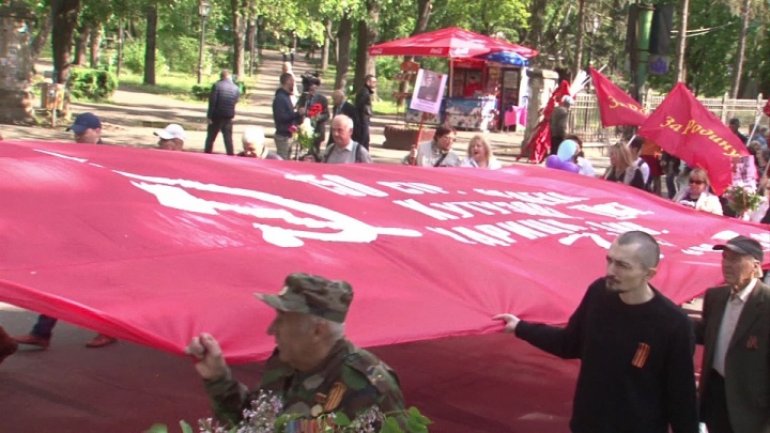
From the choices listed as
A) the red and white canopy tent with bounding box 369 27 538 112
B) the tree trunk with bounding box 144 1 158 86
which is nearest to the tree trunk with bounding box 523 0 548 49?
the red and white canopy tent with bounding box 369 27 538 112

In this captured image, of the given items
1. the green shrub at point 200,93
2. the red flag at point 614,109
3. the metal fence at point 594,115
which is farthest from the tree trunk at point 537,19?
the red flag at point 614,109

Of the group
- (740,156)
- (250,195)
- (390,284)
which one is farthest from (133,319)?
(740,156)

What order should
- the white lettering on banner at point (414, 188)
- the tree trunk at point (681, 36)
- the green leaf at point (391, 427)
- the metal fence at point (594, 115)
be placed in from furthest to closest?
the metal fence at point (594, 115), the tree trunk at point (681, 36), the white lettering on banner at point (414, 188), the green leaf at point (391, 427)

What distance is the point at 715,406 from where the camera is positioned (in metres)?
5.86

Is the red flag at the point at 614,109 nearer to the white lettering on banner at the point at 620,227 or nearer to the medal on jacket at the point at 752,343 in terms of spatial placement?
the white lettering on banner at the point at 620,227

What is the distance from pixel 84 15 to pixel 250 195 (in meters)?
32.1

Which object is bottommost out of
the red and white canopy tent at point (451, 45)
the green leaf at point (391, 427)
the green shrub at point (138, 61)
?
the green leaf at point (391, 427)

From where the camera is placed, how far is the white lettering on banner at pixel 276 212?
213 inches

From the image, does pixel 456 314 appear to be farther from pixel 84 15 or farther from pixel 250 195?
pixel 84 15

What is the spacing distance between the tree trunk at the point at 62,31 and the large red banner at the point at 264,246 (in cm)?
1992

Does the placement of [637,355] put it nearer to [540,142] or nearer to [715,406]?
[715,406]

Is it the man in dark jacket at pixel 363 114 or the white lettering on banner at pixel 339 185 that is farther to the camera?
the man in dark jacket at pixel 363 114

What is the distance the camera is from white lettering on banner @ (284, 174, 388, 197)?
6.88m

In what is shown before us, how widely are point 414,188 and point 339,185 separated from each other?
765 millimetres
